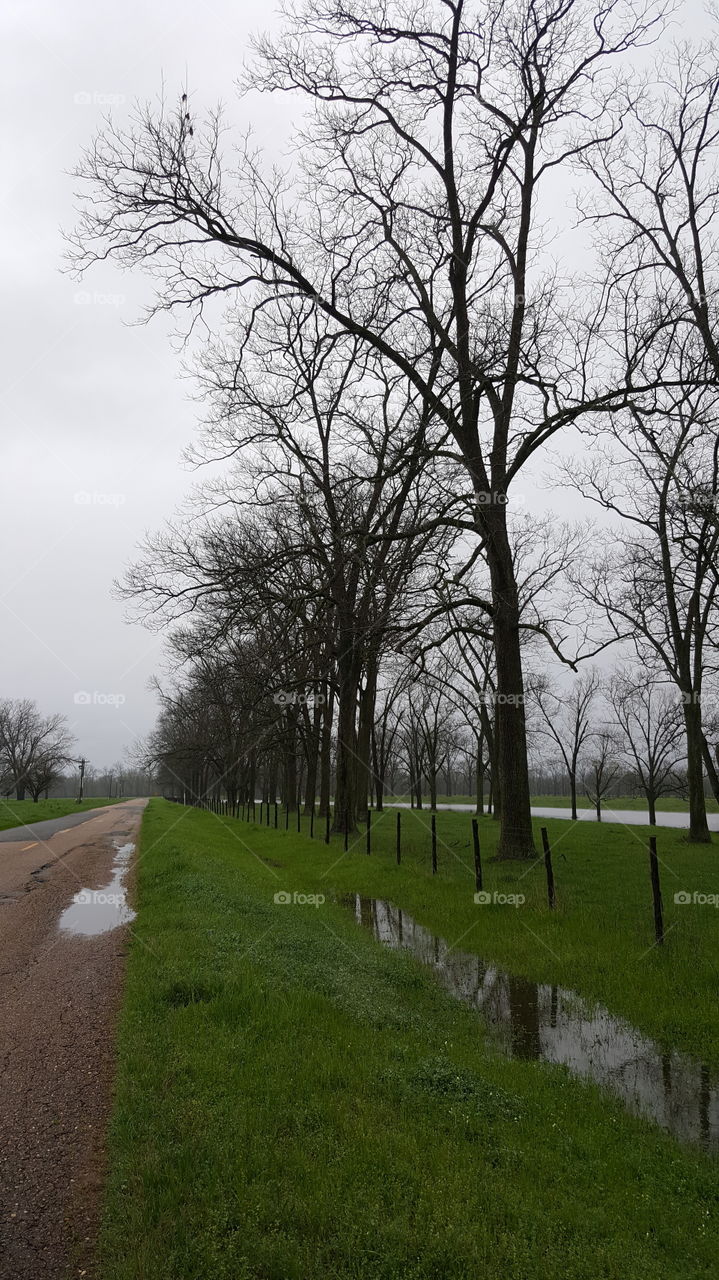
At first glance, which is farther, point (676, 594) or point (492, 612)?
point (676, 594)

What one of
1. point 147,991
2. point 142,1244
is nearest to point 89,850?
point 147,991

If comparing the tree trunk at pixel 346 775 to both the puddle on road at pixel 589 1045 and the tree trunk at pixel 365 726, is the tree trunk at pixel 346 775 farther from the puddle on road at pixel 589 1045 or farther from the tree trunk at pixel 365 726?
the puddle on road at pixel 589 1045

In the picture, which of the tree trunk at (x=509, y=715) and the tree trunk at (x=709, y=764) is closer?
the tree trunk at (x=509, y=715)

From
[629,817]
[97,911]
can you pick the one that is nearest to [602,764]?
[629,817]

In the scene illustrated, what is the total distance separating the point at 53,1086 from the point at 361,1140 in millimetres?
2332

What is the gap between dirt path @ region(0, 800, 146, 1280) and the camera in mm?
3553

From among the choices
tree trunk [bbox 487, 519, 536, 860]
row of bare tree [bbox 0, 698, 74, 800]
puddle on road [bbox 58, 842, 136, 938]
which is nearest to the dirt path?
puddle on road [bbox 58, 842, 136, 938]

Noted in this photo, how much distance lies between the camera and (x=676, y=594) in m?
24.1

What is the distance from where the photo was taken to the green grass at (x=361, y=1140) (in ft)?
11.5

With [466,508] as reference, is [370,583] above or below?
below

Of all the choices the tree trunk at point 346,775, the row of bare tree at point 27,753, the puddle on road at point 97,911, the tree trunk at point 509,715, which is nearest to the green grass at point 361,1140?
the puddle on road at point 97,911

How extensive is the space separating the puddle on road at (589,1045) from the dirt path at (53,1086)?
3.70 m

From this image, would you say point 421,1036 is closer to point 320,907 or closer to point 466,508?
point 320,907

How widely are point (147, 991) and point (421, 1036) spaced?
2.62 m
